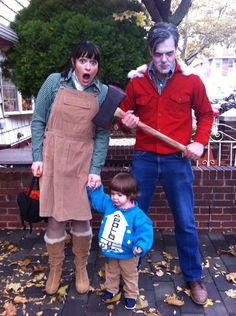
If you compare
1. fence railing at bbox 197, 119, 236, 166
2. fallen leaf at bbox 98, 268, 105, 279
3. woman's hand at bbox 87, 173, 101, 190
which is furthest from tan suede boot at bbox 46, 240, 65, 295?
fence railing at bbox 197, 119, 236, 166

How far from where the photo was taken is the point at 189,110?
2498 millimetres

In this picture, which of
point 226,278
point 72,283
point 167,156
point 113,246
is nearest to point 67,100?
point 167,156

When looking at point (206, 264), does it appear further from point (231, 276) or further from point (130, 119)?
point (130, 119)

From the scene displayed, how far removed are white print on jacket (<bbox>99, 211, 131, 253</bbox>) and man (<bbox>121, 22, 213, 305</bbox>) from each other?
318 mm

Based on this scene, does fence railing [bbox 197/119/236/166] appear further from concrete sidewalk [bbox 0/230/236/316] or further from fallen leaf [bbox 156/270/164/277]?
fallen leaf [bbox 156/270/164/277]

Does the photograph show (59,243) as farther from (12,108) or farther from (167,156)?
(12,108)

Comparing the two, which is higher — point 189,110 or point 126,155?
point 189,110

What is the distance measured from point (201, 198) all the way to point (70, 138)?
6.38 feet

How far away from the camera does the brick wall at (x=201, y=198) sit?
3717mm

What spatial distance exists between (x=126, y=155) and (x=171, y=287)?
3.02 meters

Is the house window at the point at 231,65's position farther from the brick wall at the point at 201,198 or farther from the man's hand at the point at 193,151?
the man's hand at the point at 193,151

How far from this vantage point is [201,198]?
148 inches

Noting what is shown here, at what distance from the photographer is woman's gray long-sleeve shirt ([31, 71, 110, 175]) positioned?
2.34m

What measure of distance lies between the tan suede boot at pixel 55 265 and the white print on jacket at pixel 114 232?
0.39 meters
